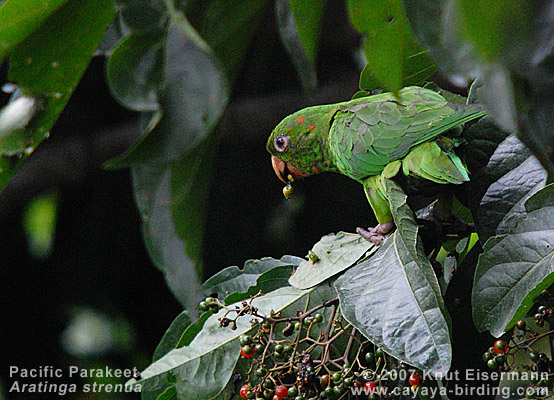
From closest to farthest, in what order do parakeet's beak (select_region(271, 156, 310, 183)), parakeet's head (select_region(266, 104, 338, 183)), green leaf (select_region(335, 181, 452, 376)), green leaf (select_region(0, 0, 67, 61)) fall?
Result: 1. green leaf (select_region(0, 0, 67, 61))
2. green leaf (select_region(335, 181, 452, 376))
3. parakeet's head (select_region(266, 104, 338, 183))
4. parakeet's beak (select_region(271, 156, 310, 183))

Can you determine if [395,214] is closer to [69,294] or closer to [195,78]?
[195,78]

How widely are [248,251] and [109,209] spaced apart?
1.89 feet

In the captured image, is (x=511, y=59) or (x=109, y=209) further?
(x=109, y=209)

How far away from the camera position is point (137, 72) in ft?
0.86

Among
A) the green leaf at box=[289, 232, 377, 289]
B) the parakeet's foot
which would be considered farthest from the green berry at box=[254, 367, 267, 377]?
the parakeet's foot

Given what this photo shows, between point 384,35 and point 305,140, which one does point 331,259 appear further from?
point 384,35

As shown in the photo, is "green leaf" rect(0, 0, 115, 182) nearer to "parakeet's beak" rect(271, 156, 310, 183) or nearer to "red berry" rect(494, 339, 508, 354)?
"red berry" rect(494, 339, 508, 354)

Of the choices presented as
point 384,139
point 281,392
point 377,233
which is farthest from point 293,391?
point 384,139

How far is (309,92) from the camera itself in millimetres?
291

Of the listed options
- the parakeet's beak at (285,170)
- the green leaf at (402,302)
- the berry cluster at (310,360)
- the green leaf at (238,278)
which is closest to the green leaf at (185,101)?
the green leaf at (402,302)

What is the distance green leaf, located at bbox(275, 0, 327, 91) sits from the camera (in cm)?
27

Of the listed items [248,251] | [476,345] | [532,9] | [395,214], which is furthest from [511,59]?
[248,251]

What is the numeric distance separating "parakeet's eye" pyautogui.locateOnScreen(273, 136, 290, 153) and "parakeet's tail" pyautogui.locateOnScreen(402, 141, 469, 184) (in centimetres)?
28

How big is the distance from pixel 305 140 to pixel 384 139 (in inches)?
8.1
